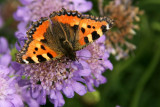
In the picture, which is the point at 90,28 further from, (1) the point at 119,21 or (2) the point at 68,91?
(1) the point at 119,21

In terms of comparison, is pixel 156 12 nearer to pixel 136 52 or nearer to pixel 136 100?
pixel 136 52

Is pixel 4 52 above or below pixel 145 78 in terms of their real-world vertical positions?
above

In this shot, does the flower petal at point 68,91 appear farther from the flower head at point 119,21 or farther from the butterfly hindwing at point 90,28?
the flower head at point 119,21

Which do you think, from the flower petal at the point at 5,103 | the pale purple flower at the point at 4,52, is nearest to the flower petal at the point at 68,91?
the flower petal at the point at 5,103

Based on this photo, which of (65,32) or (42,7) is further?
(42,7)

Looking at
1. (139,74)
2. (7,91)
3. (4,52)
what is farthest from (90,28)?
(139,74)
